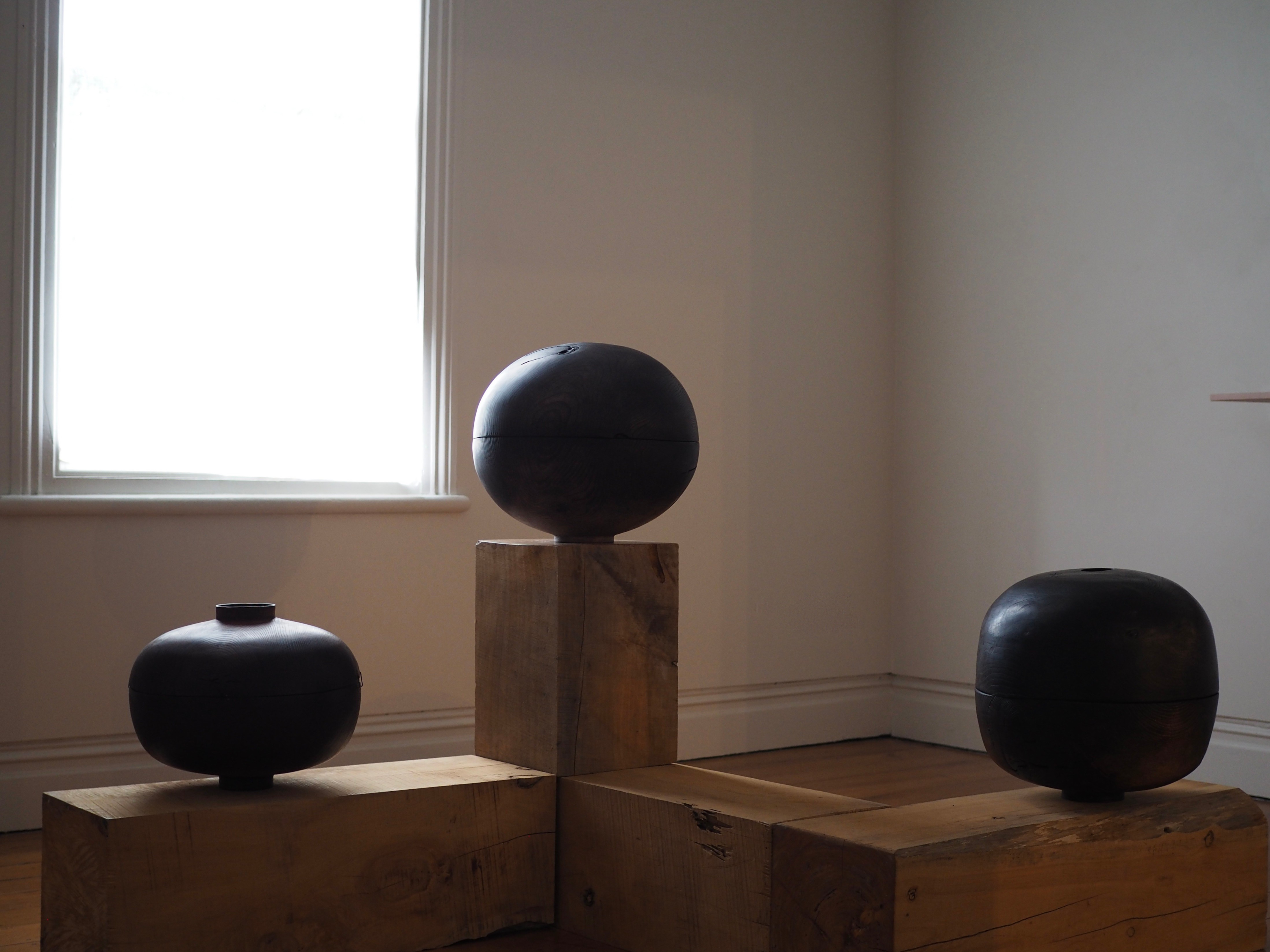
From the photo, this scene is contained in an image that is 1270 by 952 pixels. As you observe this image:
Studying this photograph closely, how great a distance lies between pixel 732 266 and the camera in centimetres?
451

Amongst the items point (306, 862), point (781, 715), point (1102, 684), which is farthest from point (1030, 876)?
point (781, 715)

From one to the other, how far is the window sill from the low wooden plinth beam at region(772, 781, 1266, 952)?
2.04 metres

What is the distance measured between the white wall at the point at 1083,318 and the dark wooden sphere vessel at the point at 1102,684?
5.99 ft

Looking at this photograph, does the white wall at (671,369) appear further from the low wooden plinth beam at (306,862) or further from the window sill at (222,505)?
the low wooden plinth beam at (306,862)

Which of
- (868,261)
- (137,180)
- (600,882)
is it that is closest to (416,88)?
(137,180)

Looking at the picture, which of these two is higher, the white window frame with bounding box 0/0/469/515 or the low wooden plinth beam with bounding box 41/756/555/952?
the white window frame with bounding box 0/0/469/515

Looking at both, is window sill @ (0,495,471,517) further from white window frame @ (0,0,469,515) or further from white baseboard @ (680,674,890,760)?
white baseboard @ (680,674,890,760)

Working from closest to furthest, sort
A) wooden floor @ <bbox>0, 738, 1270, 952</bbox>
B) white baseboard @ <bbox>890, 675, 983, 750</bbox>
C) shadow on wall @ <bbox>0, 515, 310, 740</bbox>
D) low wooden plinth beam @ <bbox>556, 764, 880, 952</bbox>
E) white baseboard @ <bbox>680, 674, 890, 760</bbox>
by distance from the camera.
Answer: low wooden plinth beam @ <bbox>556, 764, 880, 952</bbox> < wooden floor @ <bbox>0, 738, 1270, 952</bbox> < shadow on wall @ <bbox>0, 515, 310, 740</bbox> < white baseboard @ <bbox>680, 674, 890, 760</bbox> < white baseboard @ <bbox>890, 675, 983, 750</bbox>

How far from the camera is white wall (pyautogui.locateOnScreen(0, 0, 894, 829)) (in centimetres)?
338

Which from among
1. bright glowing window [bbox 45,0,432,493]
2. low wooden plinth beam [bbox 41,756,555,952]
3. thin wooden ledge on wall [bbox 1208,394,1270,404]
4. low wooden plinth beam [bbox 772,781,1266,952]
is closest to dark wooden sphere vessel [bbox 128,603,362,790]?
low wooden plinth beam [bbox 41,756,555,952]

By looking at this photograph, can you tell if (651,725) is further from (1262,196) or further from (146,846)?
(1262,196)

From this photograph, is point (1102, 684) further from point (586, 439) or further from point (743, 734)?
point (743, 734)

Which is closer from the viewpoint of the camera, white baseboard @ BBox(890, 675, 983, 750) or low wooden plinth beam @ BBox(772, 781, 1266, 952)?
low wooden plinth beam @ BBox(772, 781, 1266, 952)

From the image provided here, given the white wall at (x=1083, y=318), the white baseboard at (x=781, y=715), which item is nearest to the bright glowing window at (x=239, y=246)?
the white baseboard at (x=781, y=715)
